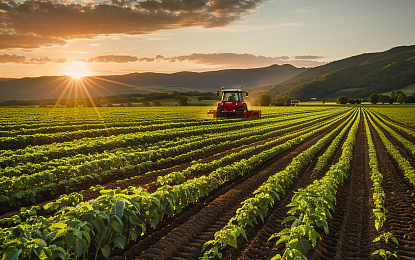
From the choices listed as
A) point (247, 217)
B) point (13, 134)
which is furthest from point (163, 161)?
point (13, 134)

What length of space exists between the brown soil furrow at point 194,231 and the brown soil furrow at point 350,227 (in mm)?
2226

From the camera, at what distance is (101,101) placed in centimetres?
9719

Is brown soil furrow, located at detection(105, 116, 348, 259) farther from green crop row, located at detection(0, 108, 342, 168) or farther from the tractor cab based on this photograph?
the tractor cab

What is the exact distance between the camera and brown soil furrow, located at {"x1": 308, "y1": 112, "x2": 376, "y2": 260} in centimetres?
545

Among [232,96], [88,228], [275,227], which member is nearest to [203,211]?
[275,227]

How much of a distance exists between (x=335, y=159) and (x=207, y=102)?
8289 centimetres

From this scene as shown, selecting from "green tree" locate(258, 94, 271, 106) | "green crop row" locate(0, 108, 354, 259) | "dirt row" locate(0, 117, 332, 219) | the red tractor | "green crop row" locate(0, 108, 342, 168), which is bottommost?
"dirt row" locate(0, 117, 332, 219)

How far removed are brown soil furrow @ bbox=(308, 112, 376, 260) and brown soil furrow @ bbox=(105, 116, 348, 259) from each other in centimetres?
223

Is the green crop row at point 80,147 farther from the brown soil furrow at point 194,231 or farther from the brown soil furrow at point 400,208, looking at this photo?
the brown soil furrow at point 400,208

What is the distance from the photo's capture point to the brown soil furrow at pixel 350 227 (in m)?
5.45

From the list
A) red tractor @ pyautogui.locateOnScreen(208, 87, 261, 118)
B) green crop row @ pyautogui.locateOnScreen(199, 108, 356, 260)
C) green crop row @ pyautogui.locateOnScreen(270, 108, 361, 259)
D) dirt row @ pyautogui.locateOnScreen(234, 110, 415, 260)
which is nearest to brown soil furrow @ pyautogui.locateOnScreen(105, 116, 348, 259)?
green crop row @ pyautogui.locateOnScreen(199, 108, 356, 260)

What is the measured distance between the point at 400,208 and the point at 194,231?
628cm

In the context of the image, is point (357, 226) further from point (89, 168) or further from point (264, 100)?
point (264, 100)

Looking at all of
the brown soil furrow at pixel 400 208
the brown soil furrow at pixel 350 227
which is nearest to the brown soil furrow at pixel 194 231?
the brown soil furrow at pixel 350 227
